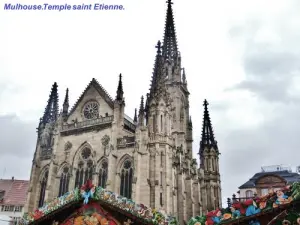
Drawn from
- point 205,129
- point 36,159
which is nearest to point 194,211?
point 205,129

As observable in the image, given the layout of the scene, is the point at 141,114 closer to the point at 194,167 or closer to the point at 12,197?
the point at 194,167

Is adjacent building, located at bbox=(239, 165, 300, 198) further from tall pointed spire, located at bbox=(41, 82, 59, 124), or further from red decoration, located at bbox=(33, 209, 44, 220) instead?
red decoration, located at bbox=(33, 209, 44, 220)

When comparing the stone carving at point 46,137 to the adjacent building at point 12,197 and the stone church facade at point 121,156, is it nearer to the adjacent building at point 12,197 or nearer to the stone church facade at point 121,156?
the stone church facade at point 121,156

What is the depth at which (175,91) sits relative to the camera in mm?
49281

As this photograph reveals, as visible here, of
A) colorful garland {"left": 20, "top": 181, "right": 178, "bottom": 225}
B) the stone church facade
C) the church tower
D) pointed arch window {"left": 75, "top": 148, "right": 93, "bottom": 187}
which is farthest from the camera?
the church tower

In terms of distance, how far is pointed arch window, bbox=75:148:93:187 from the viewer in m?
36.8

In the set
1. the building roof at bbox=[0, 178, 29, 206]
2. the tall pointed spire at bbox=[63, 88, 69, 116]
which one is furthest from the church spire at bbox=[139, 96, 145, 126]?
the building roof at bbox=[0, 178, 29, 206]

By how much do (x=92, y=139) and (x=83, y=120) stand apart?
346 cm

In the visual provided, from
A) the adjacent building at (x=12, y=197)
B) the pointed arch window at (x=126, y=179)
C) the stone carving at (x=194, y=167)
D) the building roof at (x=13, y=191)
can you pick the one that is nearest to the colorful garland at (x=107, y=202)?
the pointed arch window at (x=126, y=179)

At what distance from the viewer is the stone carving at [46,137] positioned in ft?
138

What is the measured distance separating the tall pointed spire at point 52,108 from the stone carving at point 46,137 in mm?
1643

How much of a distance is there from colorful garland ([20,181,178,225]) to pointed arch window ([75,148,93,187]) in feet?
66.0

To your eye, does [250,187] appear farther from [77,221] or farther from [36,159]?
[77,221]

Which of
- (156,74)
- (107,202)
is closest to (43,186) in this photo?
(156,74)
